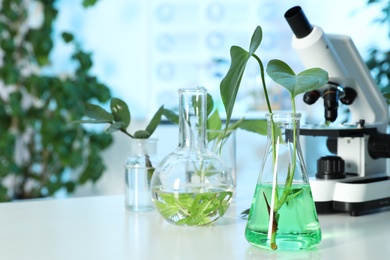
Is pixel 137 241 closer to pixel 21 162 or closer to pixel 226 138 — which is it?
pixel 226 138

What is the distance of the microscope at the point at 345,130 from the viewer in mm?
1203

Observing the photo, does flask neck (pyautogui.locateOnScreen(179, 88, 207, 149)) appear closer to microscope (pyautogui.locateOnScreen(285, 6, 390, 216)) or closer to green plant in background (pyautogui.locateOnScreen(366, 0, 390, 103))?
microscope (pyautogui.locateOnScreen(285, 6, 390, 216))

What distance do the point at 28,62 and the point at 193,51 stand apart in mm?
950

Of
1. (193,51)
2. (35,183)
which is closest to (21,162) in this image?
(35,183)

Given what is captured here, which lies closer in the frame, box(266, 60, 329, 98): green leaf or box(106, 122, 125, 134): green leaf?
box(266, 60, 329, 98): green leaf

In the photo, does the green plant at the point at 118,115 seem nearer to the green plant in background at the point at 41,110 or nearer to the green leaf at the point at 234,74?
the green leaf at the point at 234,74

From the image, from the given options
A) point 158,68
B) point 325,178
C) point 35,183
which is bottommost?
point 35,183

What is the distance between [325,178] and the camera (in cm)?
124

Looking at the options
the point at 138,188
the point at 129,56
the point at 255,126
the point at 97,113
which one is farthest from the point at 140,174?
the point at 129,56

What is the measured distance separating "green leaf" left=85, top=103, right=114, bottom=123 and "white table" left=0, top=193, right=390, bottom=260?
0.18m

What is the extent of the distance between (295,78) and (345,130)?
0.41m

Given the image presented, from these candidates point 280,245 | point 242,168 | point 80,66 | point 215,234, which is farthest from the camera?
point 80,66

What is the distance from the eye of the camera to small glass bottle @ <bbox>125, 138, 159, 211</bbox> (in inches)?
47.3

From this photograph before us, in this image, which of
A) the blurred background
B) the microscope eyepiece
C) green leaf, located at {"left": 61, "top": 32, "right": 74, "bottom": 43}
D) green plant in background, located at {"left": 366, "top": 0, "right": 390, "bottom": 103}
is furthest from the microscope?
green leaf, located at {"left": 61, "top": 32, "right": 74, "bottom": 43}
